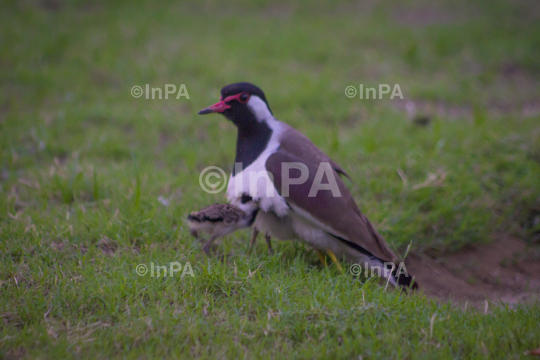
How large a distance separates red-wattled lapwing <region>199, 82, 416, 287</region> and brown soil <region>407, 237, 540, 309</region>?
437 mm

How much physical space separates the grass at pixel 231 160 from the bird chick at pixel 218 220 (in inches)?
7.4

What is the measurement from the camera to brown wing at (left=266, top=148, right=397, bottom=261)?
3439 mm

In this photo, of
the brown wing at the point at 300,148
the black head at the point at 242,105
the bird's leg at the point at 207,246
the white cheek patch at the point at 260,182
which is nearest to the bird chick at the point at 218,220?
the bird's leg at the point at 207,246

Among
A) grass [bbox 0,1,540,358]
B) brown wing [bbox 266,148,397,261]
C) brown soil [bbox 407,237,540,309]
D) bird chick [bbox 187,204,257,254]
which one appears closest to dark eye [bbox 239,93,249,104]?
brown wing [bbox 266,148,397,261]

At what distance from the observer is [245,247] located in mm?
3742

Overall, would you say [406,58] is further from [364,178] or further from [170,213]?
[170,213]

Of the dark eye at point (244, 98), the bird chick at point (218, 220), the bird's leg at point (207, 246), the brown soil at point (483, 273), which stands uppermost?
the dark eye at point (244, 98)

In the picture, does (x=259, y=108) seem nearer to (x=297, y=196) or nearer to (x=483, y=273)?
(x=297, y=196)

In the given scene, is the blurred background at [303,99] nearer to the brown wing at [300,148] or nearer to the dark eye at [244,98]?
the brown wing at [300,148]

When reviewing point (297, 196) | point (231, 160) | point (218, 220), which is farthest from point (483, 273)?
point (231, 160)

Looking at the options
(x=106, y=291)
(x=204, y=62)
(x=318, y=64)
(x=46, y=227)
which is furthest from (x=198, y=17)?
(x=106, y=291)

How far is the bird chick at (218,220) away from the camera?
338 cm

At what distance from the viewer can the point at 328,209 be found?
3.46 metres

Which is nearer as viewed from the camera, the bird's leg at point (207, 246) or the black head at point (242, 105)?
the bird's leg at point (207, 246)
